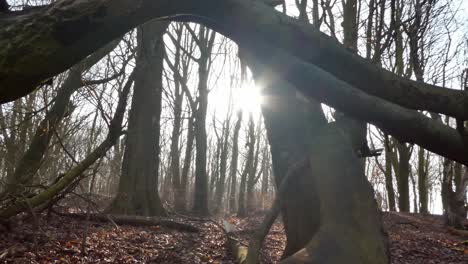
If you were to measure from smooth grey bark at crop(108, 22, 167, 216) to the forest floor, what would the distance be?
1423 millimetres

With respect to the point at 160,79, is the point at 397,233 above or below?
below

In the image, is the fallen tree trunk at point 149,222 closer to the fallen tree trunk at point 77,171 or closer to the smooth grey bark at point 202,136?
the fallen tree trunk at point 77,171

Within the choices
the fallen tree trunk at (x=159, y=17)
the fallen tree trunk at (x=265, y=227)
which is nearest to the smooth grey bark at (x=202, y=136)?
the fallen tree trunk at (x=265, y=227)

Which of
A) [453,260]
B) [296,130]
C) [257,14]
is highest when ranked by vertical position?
[257,14]

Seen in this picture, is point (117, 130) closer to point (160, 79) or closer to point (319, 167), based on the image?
point (319, 167)

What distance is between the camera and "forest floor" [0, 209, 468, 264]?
523 cm

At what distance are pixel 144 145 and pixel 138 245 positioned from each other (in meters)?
3.98

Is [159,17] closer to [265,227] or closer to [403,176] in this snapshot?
[265,227]

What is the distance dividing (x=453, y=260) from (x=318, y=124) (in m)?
5.15

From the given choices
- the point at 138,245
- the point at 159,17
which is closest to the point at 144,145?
the point at 138,245

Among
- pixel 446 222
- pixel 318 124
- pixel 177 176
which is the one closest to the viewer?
pixel 318 124

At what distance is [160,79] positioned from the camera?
10820 mm

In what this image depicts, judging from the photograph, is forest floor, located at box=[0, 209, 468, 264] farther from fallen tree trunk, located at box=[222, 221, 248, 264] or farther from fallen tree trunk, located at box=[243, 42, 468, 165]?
fallen tree trunk, located at box=[243, 42, 468, 165]

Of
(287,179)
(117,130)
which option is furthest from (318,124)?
(117,130)
